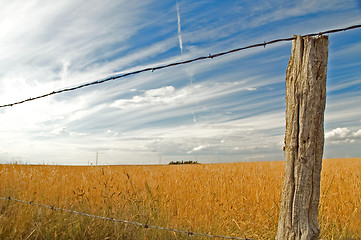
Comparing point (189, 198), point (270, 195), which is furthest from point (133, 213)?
point (270, 195)

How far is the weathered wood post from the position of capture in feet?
6.35

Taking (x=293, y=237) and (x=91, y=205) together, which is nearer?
(x=293, y=237)

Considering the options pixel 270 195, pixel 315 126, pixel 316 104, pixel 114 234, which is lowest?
pixel 114 234

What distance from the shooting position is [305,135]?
1.95 metres

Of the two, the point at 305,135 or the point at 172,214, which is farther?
the point at 172,214

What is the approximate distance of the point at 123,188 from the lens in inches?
208

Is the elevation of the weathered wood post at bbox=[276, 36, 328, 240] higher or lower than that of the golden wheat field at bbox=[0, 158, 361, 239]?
higher

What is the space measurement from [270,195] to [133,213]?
1981 millimetres

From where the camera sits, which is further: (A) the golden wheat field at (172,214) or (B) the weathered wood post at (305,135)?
(A) the golden wheat field at (172,214)

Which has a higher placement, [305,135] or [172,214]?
[305,135]

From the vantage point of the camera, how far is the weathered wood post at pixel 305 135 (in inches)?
76.2

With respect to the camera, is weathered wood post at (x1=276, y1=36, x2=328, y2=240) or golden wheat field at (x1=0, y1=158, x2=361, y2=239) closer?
weathered wood post at (x1=276, y1=36, x2=328, y2=240)

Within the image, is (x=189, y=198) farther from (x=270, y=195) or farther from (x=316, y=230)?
(x=316, y=230)

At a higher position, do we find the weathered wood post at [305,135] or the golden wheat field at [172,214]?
the weathered wood post at [305,135]
